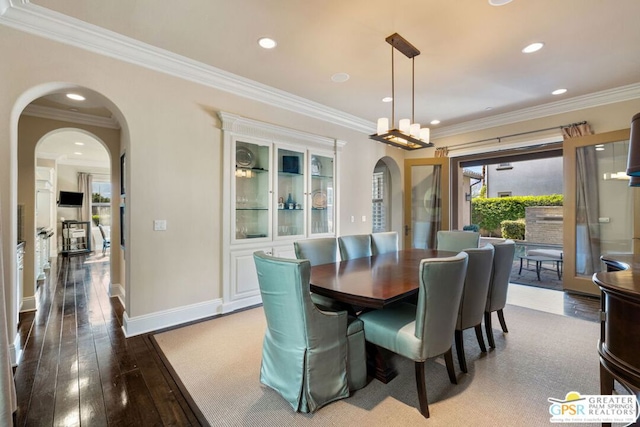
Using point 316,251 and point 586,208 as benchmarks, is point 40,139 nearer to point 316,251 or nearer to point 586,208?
point 316,251

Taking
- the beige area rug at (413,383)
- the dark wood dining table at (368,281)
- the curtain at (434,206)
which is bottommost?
the beige area rug at (413,383)

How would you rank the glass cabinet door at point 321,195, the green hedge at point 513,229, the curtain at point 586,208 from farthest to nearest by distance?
the green hedge at point 513,229, the glass cabinet door at point 321,195, the curtain at point 586,208

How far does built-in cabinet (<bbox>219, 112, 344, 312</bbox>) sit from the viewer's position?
11.3ft

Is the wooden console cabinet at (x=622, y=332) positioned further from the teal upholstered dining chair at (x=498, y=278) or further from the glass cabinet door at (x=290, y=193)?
the glass cabinet door at (x=290, y=193)

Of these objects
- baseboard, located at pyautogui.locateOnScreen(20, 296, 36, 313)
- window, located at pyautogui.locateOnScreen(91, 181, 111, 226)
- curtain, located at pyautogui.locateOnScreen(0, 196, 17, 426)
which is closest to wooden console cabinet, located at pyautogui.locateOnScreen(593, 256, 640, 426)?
curtain, located at pyautogui.locateOnScreen(0, 196, 17, 426)

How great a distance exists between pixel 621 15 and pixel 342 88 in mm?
2605

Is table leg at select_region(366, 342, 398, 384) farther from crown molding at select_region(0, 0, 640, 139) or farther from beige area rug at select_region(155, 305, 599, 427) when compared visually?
crown molding at select_region(0, 0, 640, 139)

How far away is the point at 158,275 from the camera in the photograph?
2.94m

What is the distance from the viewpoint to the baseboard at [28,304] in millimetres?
3469

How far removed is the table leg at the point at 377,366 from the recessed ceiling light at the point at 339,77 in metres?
2.90

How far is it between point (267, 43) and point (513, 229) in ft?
30.3

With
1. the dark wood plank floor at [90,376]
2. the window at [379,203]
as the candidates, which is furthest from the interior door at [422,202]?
the dark wood plank floor at [90,376]

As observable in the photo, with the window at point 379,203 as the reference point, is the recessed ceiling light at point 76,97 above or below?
above

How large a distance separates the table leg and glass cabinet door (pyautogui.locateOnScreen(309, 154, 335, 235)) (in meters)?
2.41
